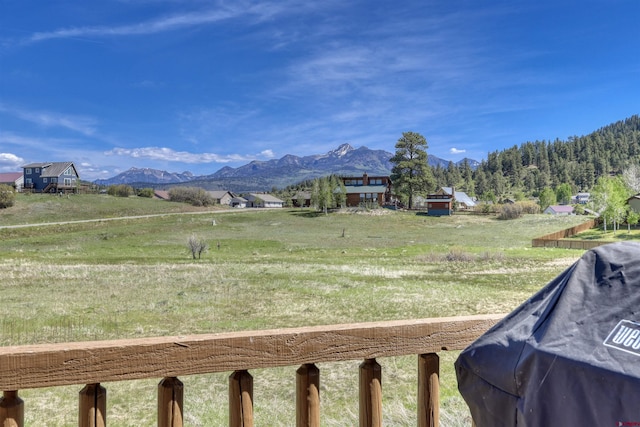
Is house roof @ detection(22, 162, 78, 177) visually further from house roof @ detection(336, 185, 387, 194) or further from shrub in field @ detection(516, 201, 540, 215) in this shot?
shrub in field @ detection(516, 201, 540, 215)

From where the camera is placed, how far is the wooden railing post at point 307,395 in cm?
163

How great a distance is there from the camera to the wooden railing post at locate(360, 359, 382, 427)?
1.69 meters

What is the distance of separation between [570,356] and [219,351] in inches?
43.6

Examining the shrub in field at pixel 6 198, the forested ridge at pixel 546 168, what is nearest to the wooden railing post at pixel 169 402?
the shrub in field at pixel 6 198

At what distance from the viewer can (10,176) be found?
80.9 meters

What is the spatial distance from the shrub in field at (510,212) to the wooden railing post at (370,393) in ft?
237

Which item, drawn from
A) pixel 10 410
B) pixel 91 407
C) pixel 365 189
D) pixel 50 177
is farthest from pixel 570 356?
pixel 50 177

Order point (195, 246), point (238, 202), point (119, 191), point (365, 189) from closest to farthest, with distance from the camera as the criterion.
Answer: point (195, 246) < point (119, 191) < point (365, 189) < point (238, 202)

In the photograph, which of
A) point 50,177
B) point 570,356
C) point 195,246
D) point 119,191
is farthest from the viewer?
point 119,191

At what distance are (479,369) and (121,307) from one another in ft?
43.1

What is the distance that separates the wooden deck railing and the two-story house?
8502 cm

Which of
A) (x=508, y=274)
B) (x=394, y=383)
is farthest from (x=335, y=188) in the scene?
(x=394, y=383)

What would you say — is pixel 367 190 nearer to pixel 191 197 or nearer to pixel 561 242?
pixel 191 197

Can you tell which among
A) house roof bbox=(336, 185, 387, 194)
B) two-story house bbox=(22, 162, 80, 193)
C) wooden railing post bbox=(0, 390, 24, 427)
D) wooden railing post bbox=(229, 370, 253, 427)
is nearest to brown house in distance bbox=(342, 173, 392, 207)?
house roof bbox=(336, 185, 387, 194)
